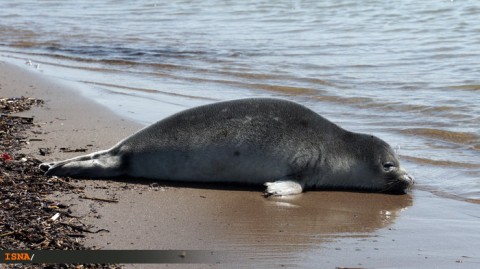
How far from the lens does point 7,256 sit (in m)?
3.32

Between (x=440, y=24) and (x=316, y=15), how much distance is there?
3.50 metres

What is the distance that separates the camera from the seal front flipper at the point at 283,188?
512 cm

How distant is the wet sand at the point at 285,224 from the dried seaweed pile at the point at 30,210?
104 mm

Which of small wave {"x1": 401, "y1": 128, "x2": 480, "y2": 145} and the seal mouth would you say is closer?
the seal mouth

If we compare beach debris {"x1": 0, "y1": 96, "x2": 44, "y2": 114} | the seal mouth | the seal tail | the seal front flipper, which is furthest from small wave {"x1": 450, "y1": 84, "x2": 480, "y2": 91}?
the seal tail

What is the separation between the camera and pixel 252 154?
5434mm

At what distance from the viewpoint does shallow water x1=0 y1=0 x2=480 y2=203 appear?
7.37 metres

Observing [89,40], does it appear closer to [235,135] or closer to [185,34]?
[185,34]

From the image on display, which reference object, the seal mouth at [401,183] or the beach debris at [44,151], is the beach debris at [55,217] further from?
the seal mouth at [401,183]

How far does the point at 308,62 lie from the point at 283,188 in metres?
6.44

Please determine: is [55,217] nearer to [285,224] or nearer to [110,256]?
[110,256]

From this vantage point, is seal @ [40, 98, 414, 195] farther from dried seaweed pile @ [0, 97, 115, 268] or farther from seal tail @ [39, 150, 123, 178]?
dried seaweed pile @ [0, 97, 115, 268]

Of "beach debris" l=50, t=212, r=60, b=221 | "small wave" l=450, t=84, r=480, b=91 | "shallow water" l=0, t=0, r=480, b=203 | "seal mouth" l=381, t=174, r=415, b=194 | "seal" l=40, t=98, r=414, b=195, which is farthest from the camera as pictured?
"small wave" l=450, t=84, r=480, b=91

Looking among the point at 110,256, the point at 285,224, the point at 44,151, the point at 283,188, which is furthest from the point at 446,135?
the point at 110,256
